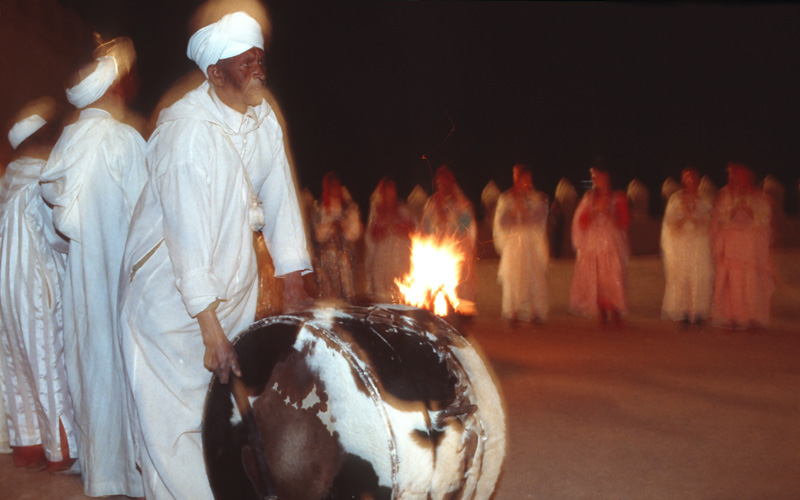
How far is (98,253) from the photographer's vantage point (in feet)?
12.1

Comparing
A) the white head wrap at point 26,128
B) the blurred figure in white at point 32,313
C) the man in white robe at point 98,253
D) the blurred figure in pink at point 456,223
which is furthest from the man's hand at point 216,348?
the blurred figure in pink at point 456,223

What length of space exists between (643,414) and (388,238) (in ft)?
20.8

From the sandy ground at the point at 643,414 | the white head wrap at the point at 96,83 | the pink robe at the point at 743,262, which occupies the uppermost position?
the white head wrap at the point at 96,83

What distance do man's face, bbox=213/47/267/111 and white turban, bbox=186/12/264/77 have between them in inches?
1.0

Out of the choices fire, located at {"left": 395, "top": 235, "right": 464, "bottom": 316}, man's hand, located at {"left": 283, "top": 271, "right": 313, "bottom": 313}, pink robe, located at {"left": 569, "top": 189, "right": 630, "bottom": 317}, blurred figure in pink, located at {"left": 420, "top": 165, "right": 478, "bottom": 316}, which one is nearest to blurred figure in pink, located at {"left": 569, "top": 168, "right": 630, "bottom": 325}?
pink robe, located at {"left": 569, "top": 189, "right": 630, "bottom": 317}

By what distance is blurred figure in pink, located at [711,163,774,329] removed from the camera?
9250mm

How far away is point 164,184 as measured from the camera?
8.24 feet

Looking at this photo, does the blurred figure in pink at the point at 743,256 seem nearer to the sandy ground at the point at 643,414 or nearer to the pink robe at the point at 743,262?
the pink robe at the point at 743,262

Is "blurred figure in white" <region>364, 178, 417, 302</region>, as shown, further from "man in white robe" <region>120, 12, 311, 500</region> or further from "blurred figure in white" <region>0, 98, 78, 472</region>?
"man in white robe" <region>120, 12, 311, 500</region>

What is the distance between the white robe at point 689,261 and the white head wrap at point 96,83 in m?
8.05

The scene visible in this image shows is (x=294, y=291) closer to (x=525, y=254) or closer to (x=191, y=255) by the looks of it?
(x=191, y=255)

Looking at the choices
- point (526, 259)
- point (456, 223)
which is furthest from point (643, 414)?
point (526, 259)

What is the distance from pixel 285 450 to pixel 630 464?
240 centimetres

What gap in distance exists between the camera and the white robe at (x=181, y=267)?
2.49 metres
